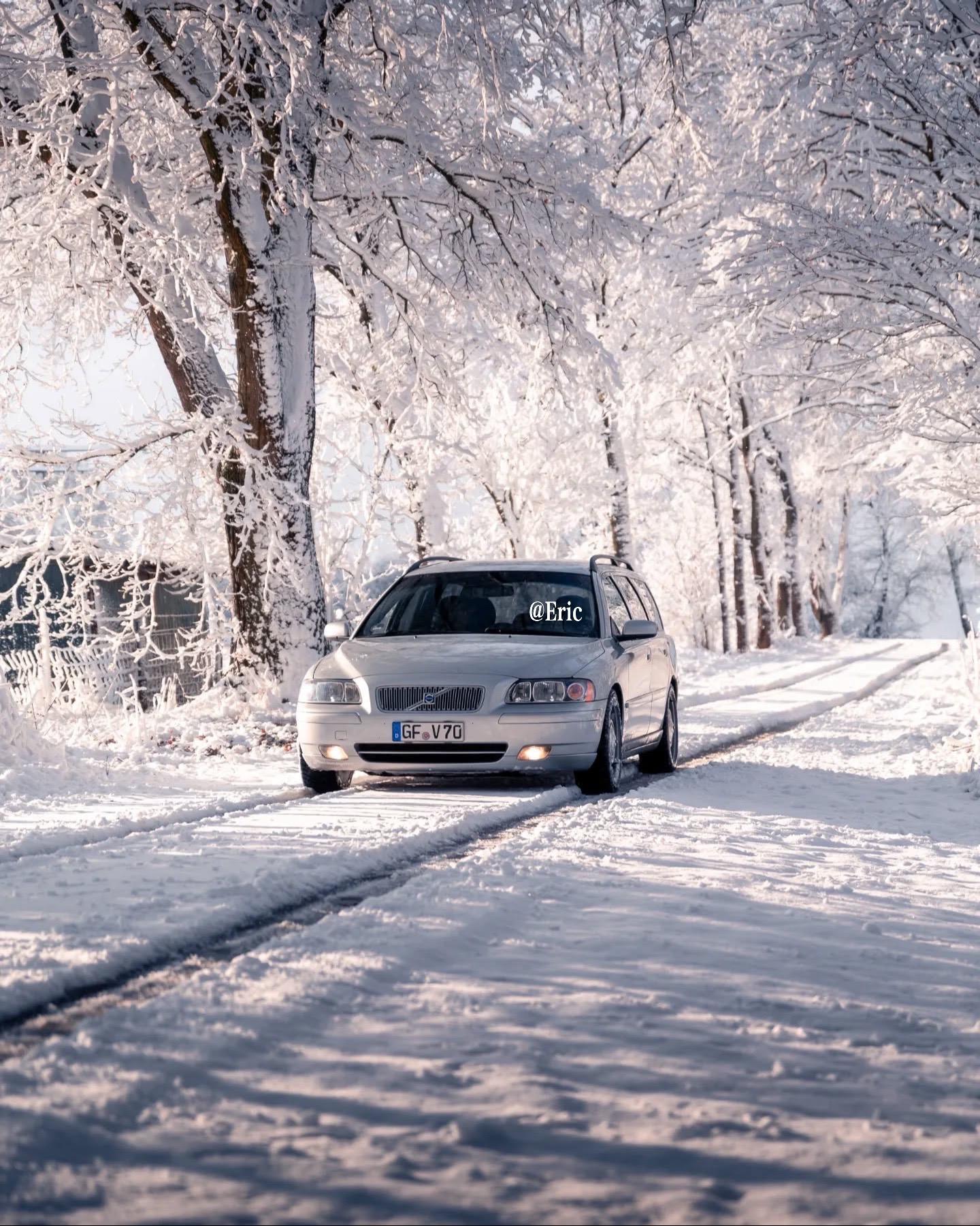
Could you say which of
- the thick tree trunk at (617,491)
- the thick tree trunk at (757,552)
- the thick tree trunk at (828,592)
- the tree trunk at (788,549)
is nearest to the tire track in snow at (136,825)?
the thick tree trunk at (617,491)

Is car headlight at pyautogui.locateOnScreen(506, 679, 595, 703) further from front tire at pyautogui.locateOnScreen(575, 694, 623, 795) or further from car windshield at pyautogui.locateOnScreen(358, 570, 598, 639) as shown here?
car windshield at pyautogui.locateOnScreen(358, 570, 598, 639)

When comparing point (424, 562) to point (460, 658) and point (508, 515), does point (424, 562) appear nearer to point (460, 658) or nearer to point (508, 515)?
point (460, 658)

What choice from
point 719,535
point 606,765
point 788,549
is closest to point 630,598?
point 606,765

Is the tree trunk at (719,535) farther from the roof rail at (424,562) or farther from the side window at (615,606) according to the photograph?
the roof rail at (424,562)

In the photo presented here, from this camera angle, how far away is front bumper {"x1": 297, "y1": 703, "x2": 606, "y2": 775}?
10102 millimetres

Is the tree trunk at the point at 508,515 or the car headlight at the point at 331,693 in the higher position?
the tree trunk at the point at 508,515

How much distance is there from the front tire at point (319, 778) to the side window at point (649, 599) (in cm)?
380

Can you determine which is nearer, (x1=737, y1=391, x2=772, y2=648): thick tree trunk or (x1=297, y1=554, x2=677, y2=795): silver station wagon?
(x1=297, y1=554, x2=677, y2=795): silver station wagon

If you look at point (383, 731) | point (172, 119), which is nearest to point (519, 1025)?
point (383, 731)

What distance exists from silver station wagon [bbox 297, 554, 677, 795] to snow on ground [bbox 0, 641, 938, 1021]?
11.5 inches

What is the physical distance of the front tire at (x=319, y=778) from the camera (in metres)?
10.5

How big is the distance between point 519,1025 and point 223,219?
12063 mm

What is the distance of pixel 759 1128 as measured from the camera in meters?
3.51

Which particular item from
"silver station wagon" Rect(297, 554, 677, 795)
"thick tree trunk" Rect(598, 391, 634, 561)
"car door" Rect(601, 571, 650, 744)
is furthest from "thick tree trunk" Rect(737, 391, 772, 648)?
"silver station wagon" Rect(297, 554, 677, 795)
